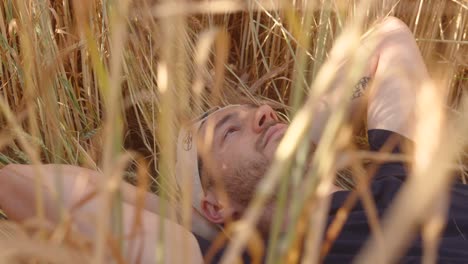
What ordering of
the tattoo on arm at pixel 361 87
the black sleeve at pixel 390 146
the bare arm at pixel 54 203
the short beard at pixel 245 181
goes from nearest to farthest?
the bare arm at pixel 54 203 < the short beard at pixel 245 181 < the black sleeve at pixel 390 146 < the tattoo on arm at pixel 361 87

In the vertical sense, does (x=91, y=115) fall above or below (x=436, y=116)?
below

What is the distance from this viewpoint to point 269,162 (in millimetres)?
1351

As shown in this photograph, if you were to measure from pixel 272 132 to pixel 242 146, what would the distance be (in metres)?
0.06

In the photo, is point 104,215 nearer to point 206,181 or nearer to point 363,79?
point 206,181

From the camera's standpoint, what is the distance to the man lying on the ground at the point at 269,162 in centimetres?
121

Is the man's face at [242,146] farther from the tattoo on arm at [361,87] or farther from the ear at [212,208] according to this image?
the tattoo on arm at [361,87]

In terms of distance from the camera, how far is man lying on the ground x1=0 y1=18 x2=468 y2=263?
121cm

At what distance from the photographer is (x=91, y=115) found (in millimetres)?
1509

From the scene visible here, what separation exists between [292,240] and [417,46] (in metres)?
1.24

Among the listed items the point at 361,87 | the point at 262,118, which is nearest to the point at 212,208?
the point at 262,118

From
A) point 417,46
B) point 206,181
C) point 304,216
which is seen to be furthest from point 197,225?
point 304,216

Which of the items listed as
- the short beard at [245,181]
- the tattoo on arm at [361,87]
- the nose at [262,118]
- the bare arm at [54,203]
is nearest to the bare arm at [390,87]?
the tattoo on arm at [361,87]

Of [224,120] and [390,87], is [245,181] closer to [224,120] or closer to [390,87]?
[224,120]

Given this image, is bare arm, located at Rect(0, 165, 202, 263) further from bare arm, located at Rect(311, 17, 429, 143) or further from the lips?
bare arm, located at Rect(311, 17, 429, 143)
